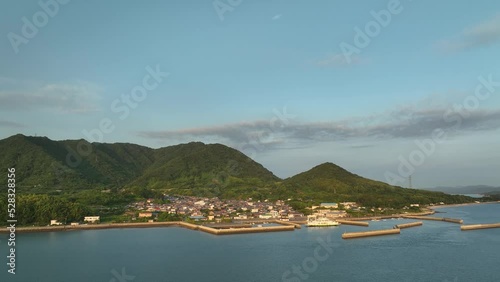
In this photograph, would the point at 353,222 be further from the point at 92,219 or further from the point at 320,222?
the point at 92,219

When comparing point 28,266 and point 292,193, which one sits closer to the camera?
point 28,266

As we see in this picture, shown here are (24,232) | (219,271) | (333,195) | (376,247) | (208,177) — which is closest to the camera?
(219,271)

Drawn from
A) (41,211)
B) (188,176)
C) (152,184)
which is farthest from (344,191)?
(41,211)

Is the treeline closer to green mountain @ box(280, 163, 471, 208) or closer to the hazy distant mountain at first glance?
the hazy distant mountain

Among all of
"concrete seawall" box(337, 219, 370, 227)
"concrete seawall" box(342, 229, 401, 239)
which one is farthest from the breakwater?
"concrete seawall" box(342, 229, 401, 239)

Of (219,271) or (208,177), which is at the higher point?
(208,177)

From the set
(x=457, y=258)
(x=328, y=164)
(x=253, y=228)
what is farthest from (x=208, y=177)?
(x=457, y=258)

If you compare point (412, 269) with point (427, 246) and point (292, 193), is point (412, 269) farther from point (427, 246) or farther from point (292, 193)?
point (292, 193)
